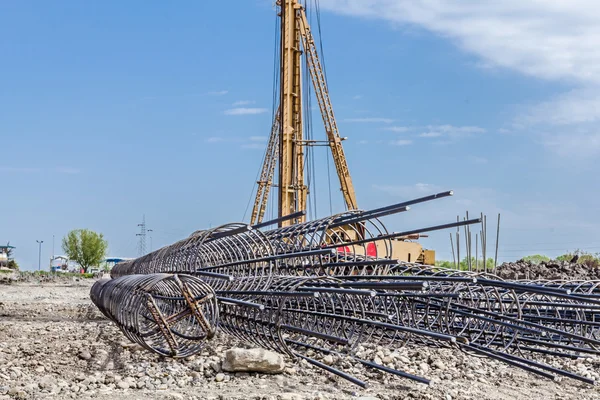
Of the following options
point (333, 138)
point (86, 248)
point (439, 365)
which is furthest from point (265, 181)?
point (86, 248)

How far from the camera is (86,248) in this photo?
62.8 metres

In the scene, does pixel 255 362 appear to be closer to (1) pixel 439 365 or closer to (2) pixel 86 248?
(1) pixel 439 365

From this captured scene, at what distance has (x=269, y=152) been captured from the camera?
2612cm

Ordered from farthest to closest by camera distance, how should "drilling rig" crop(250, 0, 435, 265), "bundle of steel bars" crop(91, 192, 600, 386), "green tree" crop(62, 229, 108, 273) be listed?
"green tree" crop(62, 229, 108, 273), "drilling rig" crop(250, 0, 435, 265), "bundle of steel bars" crop(91, 192, 600, 386)

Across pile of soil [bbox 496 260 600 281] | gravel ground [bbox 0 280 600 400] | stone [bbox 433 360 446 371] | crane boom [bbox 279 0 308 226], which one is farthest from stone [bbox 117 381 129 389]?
crane boom [bbox 279 0 308 226]

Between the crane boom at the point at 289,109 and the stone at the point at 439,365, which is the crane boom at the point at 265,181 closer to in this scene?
the crane boom at the point at 289,109

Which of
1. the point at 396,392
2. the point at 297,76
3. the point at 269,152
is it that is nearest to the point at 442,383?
the point at 396,392

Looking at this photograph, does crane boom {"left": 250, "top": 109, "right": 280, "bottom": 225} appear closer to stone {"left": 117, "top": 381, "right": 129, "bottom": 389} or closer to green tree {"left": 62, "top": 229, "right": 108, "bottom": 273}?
stone {"left": 117, "top": 381, "right": 129, "bottom": 389}

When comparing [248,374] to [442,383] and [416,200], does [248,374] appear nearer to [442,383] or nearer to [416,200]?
[442,383]

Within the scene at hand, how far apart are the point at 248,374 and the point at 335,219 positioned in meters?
2.05

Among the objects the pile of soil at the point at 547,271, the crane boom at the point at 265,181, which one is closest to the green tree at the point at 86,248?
the crane boom at the point at 265,181

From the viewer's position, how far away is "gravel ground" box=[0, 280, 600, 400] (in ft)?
15.3

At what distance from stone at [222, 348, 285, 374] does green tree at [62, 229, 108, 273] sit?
2371 inches

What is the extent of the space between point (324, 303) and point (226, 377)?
1.11 m
